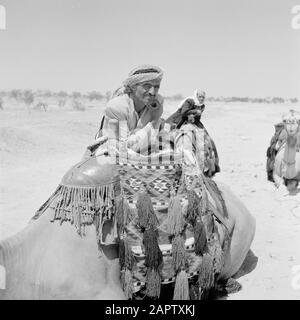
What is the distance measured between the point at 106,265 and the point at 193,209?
31.6 inches

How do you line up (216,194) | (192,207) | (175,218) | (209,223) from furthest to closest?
1. (216,194)
2. (209,223)
3. (192,207)
4. (175,218)

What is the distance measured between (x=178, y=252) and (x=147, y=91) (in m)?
1.27

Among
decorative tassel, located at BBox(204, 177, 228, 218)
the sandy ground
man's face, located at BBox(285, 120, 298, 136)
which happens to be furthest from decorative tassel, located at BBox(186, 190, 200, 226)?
man's face, located at BBox(285, 120, 298, 136)

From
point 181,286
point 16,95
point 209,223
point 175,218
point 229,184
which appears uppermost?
point 175,218

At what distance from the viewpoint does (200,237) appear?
3.59 meters

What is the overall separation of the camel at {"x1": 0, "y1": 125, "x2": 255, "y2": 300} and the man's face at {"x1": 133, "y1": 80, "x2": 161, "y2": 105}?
1.92ft

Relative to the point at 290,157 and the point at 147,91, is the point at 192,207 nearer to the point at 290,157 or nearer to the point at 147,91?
the point at 147,91

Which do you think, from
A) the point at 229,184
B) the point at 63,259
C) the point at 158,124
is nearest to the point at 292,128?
the point at 229,184

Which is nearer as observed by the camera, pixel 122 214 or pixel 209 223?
pixel 122 214


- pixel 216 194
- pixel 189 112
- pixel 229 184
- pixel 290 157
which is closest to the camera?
pixel 216 194

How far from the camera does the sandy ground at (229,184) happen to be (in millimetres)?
4782

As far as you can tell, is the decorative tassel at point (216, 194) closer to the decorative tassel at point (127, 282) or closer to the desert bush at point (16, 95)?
the decorative tassel at point (127, 282)

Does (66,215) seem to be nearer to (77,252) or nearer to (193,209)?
(77,252)

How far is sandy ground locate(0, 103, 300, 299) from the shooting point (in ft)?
15.7
